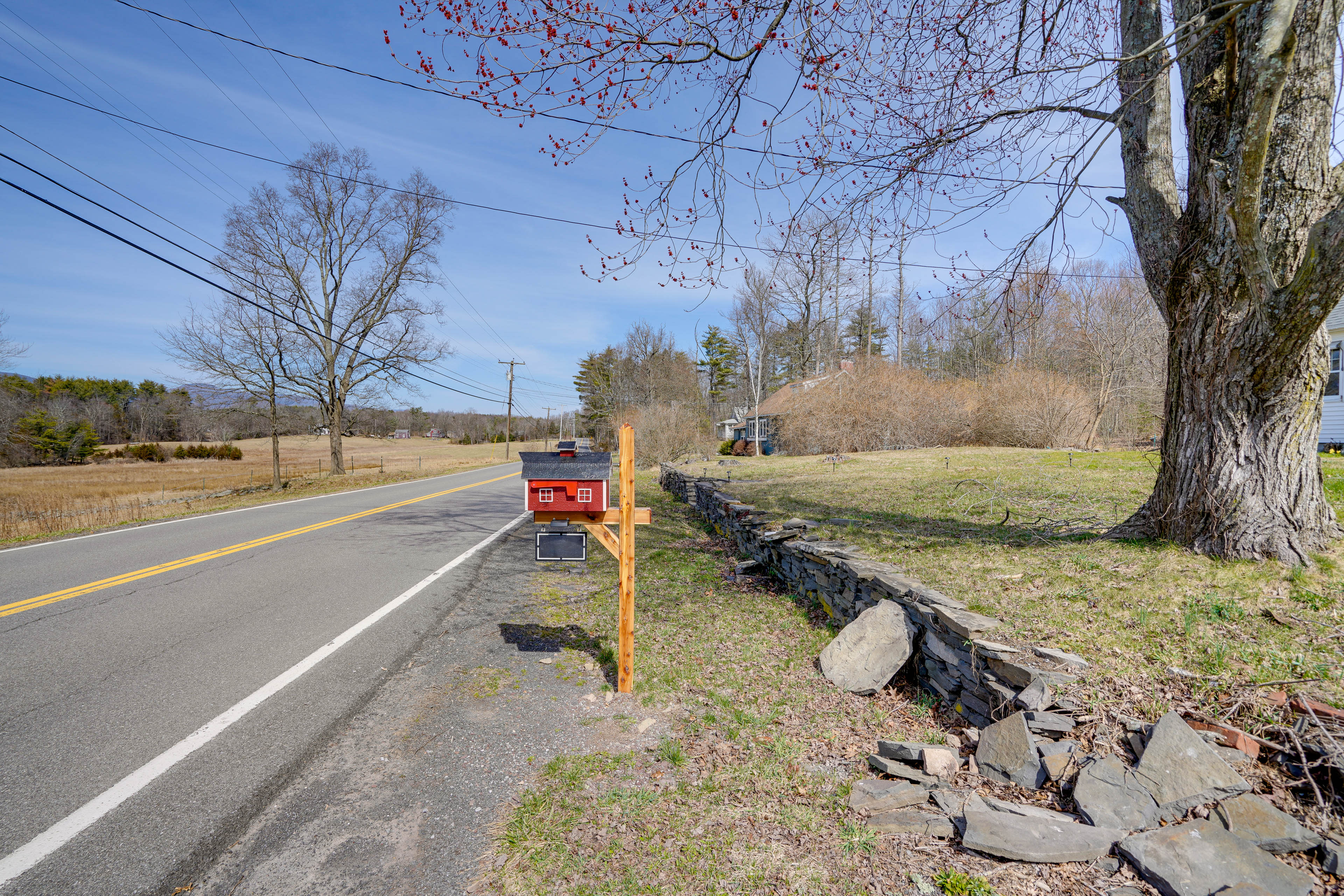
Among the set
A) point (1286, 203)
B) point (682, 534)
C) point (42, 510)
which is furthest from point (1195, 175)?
point (42, 510)

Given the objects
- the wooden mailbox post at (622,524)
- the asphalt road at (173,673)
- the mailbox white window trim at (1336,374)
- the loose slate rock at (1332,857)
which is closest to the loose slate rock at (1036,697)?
the loose slate rock at (1332,857)

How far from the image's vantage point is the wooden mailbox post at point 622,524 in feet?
13.5

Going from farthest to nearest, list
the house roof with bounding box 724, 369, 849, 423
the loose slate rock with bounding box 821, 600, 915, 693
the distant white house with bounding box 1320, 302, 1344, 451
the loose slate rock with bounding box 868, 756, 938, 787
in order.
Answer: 1. the house roof with bounding box 724, 369, 849, 423
2. the distant white house with bounding box 1320, 302, 1344, 451
3. the loose slate rock with bounding box 821, 600, 915, 693
4. the loose slate rock with bounding box 868, 756, 938, 787

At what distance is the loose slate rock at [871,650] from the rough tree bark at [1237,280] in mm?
2665

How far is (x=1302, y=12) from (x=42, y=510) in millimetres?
20621

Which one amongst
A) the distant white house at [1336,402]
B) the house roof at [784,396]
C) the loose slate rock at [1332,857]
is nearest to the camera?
the loose slate rock at [1332,857]

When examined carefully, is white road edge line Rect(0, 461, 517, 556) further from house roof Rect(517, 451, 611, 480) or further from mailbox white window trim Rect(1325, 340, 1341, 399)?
mailbox white window trim Rect(1325, 340, 1341, 399)

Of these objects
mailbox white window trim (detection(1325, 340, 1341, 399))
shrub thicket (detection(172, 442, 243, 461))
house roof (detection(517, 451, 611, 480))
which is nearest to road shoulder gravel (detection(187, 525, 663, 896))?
house roof (detection(517, 451, 611, 480))

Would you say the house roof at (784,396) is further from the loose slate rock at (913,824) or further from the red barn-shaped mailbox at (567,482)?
the loose slate rock at (913,824)

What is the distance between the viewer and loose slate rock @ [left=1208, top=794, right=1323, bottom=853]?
2.17m

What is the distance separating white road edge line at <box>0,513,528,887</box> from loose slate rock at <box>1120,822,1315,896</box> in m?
4.34

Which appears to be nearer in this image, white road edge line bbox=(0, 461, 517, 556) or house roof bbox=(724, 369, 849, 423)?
white road edge line bbox=(0, 461, 517, 556)

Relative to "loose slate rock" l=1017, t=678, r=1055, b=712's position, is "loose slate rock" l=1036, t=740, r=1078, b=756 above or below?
below

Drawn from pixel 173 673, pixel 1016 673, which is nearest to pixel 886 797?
pixel 1016 673
